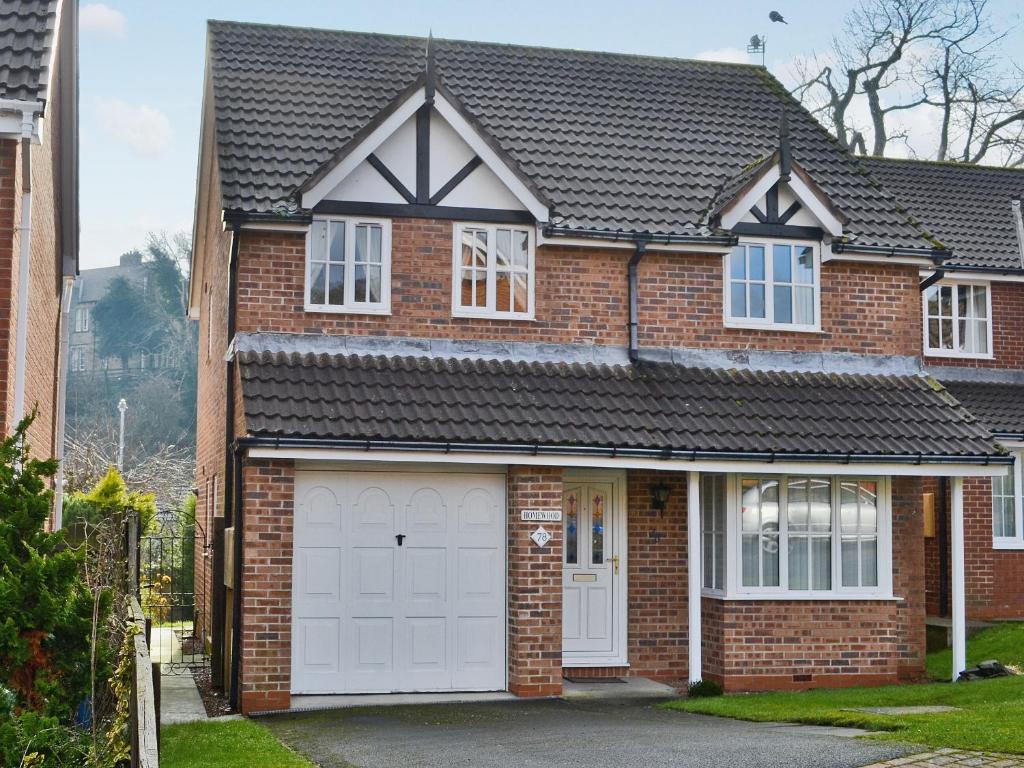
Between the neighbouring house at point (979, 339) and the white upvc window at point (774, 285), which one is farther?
the neighbouring house at point (979, 339)

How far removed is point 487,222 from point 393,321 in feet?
6.05

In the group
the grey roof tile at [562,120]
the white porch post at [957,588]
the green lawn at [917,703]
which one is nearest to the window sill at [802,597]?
the white porch post at [957,588]

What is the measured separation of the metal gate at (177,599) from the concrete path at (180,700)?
820 mm

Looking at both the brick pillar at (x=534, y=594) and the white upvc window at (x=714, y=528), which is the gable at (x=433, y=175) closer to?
the brick pillar at (x=534, y=594)

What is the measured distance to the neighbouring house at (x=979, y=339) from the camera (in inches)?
875

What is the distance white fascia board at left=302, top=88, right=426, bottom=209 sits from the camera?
16422 millimetres

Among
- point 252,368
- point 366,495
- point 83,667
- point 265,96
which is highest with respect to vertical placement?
point 265,96

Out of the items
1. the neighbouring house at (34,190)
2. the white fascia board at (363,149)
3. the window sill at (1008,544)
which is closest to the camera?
the neighbouring house at (34,190)

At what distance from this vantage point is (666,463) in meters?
16.0

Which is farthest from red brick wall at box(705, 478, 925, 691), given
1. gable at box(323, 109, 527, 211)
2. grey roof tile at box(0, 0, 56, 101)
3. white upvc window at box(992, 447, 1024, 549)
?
grey roof tile at box(0, 0, 56, 101)

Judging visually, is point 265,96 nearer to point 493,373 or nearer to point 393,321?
point 393,321

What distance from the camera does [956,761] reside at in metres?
10.7

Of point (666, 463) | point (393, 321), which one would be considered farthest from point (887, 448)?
point (393, 321)

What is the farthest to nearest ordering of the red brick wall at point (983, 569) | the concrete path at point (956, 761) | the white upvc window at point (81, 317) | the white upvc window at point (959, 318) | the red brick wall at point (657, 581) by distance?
1. the white upvc window at point (81, 317)
2. the white upvc window at point (959, 318)
3. the red brick wall at point (983, 569)
4. the red brick wall at point (657, 581)
5. the concrete path at point (956, 761)
